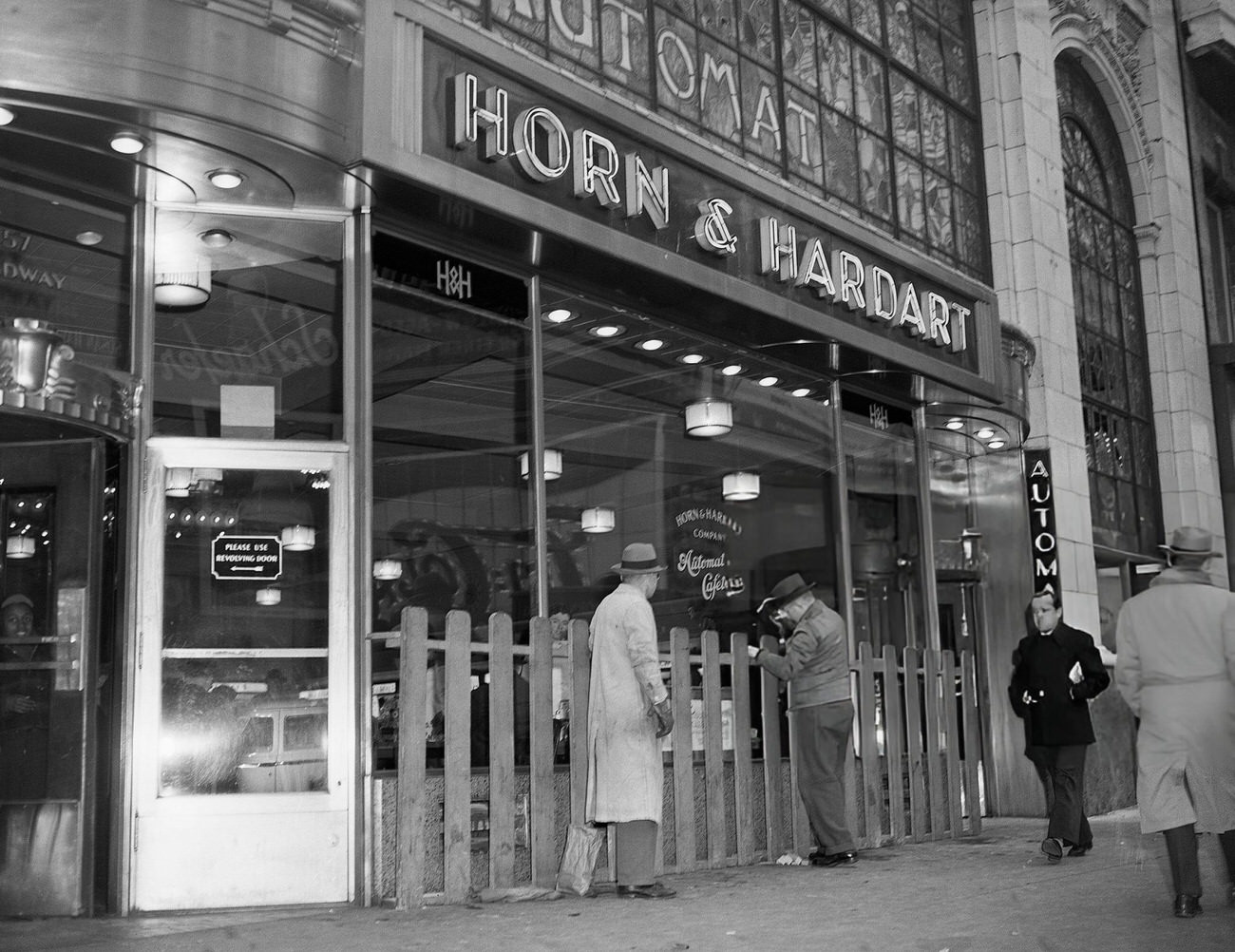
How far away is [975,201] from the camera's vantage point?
16.0 meters

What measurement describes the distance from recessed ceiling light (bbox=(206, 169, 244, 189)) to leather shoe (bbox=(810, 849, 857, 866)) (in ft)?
18.6

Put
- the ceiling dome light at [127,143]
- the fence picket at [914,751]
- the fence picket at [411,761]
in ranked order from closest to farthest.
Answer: the ceiling dome light at [127,143] → the fence picket at [411,761] → the fence picket at [914,751]

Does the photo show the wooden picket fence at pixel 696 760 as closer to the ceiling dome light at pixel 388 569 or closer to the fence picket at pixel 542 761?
the fence picket at pixel 542 761

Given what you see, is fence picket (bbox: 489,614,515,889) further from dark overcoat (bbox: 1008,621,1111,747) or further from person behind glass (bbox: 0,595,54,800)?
dark overcoat (bbox: 1008,621,1111,747)

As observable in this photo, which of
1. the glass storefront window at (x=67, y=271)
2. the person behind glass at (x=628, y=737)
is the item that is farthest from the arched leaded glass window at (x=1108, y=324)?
the glass storefront window at (x=67, y=271)

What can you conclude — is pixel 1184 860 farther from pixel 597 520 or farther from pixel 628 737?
pixel 597 520

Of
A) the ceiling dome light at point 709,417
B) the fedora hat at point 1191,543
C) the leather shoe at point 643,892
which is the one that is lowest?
the leather shoe at point 643,892

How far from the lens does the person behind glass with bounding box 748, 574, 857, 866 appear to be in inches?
379

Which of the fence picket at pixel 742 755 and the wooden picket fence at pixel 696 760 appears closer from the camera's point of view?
the wooden picket fence at pixel 696 760

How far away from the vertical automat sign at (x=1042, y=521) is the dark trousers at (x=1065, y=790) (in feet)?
17.1

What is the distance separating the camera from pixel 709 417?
38.2ft

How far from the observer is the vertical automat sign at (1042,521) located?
48.5ft

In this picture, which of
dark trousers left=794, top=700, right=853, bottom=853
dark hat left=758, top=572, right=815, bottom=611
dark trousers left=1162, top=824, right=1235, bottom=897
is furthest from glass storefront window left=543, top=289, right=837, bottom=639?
dark trousers left=1162, top=824, right=1235, bottom=897

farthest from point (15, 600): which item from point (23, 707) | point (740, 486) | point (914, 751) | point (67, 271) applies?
point (914, 751)
